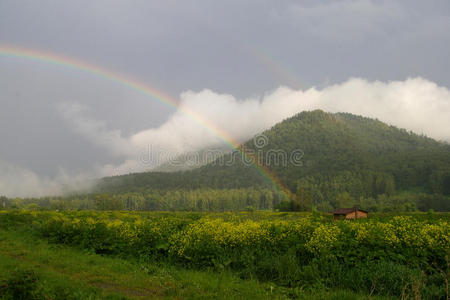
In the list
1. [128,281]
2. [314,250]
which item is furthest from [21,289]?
[314,250]

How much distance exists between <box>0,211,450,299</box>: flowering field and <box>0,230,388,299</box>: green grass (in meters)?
0.59

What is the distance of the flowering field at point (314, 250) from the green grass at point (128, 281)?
59cm

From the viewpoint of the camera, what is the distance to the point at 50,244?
12.4m

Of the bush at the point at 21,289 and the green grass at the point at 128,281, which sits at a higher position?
the bush at the point at 21,289

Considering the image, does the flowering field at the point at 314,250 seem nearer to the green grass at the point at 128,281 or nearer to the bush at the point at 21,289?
the green grass at the point at 128,281

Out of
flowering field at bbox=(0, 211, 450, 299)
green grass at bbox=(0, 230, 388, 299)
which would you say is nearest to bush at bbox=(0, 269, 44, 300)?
green grass at bbox=(0, 230, 388, 299)

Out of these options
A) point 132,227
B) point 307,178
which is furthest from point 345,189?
point 132,227

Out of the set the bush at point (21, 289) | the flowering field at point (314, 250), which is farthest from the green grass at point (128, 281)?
the flowering field at point (314, 250)

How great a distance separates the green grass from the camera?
597 centimetres

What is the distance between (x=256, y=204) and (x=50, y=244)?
486ft

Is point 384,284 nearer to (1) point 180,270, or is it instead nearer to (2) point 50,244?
(1) point 180,270

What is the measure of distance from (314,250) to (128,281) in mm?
4787

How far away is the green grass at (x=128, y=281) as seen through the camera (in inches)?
235

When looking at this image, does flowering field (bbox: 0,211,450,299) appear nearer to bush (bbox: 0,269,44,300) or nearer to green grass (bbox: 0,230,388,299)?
green grass (bbox: 0,230,388,299)
